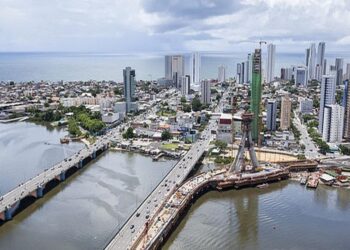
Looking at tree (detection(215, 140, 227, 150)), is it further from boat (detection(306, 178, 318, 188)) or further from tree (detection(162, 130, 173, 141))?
boat (detection(306, 178, 318, 188))

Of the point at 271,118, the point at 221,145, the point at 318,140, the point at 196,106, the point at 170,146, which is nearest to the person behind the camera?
the point at 221,145

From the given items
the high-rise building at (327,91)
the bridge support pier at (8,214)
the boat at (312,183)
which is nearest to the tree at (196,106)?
the high-rise building at (327,91)

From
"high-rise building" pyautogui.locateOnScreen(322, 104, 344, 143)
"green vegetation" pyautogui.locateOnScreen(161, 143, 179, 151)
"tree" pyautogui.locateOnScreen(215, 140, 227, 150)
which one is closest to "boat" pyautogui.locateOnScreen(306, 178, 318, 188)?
"tree" pyautogui.locateOnScreen(215, 140, 227, 150)

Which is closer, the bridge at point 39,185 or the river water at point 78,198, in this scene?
the river water at point 78,198

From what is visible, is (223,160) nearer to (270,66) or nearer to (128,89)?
(128,89)

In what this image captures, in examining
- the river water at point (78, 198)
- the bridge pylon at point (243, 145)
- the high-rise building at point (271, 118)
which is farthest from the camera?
the high-rise building at point (271, 118)

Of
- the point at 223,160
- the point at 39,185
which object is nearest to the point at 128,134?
the point at 223,160

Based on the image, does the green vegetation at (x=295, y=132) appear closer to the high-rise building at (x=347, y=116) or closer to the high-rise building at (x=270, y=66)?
the high-rise building at (x=347, y=116)
